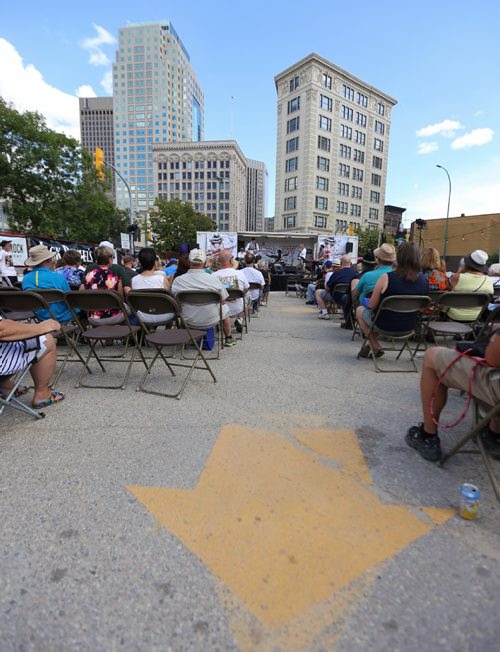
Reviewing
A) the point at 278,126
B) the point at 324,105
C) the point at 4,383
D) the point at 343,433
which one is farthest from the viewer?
the point at 278,126

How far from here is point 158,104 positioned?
142 meters

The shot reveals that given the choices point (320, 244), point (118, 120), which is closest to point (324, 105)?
point (320, 244)

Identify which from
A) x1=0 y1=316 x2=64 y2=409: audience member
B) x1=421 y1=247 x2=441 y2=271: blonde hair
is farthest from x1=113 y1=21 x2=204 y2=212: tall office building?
x1=0 y1=316 x2=64 y2=409: audience member

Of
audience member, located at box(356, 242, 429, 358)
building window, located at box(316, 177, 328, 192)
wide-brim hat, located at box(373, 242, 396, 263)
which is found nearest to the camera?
audience member, located at box(356, 242, 429, 358)

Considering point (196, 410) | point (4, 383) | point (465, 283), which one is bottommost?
point (196, 410)

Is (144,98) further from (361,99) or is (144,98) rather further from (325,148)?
(325,148)

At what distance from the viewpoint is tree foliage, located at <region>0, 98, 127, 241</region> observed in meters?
23.5

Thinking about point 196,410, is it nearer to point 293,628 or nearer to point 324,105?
point 293,628

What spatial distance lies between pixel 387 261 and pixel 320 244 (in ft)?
50.0

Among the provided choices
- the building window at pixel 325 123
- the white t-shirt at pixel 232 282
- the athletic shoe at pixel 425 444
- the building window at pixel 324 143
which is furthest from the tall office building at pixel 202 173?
the athletic shoe at pixel 425 444

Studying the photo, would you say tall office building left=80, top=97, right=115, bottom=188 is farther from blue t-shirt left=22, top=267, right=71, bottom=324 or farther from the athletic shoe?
the athletic shoe

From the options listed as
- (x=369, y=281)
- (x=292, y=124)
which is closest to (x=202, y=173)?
(x=292, y=124)

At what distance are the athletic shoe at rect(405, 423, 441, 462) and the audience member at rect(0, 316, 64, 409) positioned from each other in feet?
9.43

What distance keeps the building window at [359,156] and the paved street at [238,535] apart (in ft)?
236
